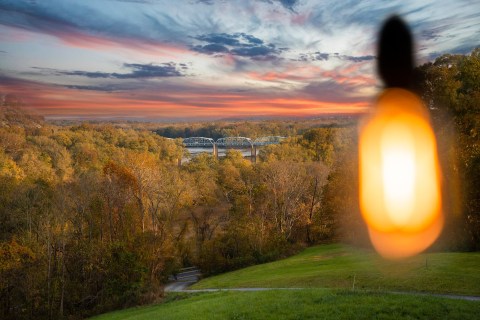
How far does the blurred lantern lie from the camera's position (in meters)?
30.0

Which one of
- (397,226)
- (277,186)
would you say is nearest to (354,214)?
(397,226)

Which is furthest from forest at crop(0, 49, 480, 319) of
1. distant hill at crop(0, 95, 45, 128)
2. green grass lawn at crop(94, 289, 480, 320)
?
green grass lawn at crop(94, 289, 480, 320)

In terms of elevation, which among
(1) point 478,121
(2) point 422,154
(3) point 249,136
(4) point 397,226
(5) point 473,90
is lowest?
(4) point 397,226

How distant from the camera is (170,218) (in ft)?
134

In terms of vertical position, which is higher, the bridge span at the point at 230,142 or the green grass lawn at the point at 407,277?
the bridge span at the point at 230,142

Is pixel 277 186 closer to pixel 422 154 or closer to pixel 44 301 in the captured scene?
pixel 422 154

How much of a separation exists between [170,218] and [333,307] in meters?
29.2

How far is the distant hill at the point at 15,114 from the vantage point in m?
70.6

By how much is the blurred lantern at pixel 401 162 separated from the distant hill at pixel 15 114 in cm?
6486

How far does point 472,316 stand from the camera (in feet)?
40.4

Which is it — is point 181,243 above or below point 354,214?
below

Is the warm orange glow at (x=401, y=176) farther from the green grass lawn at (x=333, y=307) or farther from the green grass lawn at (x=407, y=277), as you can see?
the green grass lawn at (x=333, y=307)

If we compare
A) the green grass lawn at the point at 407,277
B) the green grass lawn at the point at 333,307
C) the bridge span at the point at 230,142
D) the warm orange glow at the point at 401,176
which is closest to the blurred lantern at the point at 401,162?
the warm orange glow at the point at 401,176

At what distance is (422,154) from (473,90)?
594cm
